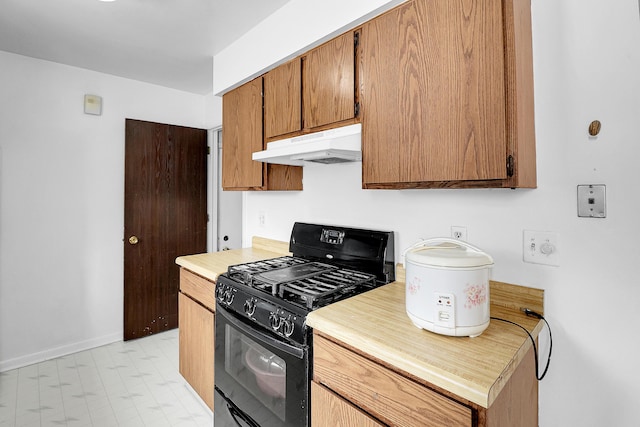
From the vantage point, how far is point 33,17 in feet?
6.45

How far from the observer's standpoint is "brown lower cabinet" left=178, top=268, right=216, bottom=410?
71.6 inches

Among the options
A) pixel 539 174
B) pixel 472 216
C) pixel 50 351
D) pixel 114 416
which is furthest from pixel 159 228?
pixel 539 174

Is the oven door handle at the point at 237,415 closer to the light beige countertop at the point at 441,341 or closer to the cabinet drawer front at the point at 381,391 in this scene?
the cabinet drawer front at the point at 381,391

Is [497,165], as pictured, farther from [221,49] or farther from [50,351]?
[50,351]

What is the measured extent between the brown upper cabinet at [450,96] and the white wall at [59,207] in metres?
2.63

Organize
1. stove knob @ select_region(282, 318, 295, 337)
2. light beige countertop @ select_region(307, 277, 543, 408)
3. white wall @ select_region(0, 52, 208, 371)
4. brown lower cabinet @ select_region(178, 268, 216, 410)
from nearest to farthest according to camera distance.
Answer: light beige countertop @ select_region(307, 277, 543, 408) → stove knob @ select_region(282, 318, 295, 337) → brown lower cabinet @ select_region(178, 268, 216, 410) → white wall @ select_region(0, 52, 208, 371)

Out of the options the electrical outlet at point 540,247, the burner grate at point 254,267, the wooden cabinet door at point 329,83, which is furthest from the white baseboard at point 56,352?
the electrical outlet at point 540,247

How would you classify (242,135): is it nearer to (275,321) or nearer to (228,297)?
(228,297)

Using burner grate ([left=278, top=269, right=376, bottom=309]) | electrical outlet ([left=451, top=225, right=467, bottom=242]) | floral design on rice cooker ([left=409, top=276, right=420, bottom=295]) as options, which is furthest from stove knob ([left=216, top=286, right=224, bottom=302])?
electrical outlet ([left=451, top=225, right=467, bottom=242])

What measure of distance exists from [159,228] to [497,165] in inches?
118

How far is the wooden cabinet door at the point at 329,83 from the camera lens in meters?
1.46

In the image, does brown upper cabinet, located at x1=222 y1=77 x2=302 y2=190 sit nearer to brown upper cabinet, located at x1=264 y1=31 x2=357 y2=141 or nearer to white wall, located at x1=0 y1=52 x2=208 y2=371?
brown upper cabinet, located at x1=264 y1=31 x2=357 y2=141

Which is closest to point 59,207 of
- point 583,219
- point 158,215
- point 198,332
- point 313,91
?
point 158,215

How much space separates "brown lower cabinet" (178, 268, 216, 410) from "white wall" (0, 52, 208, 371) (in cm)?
131
